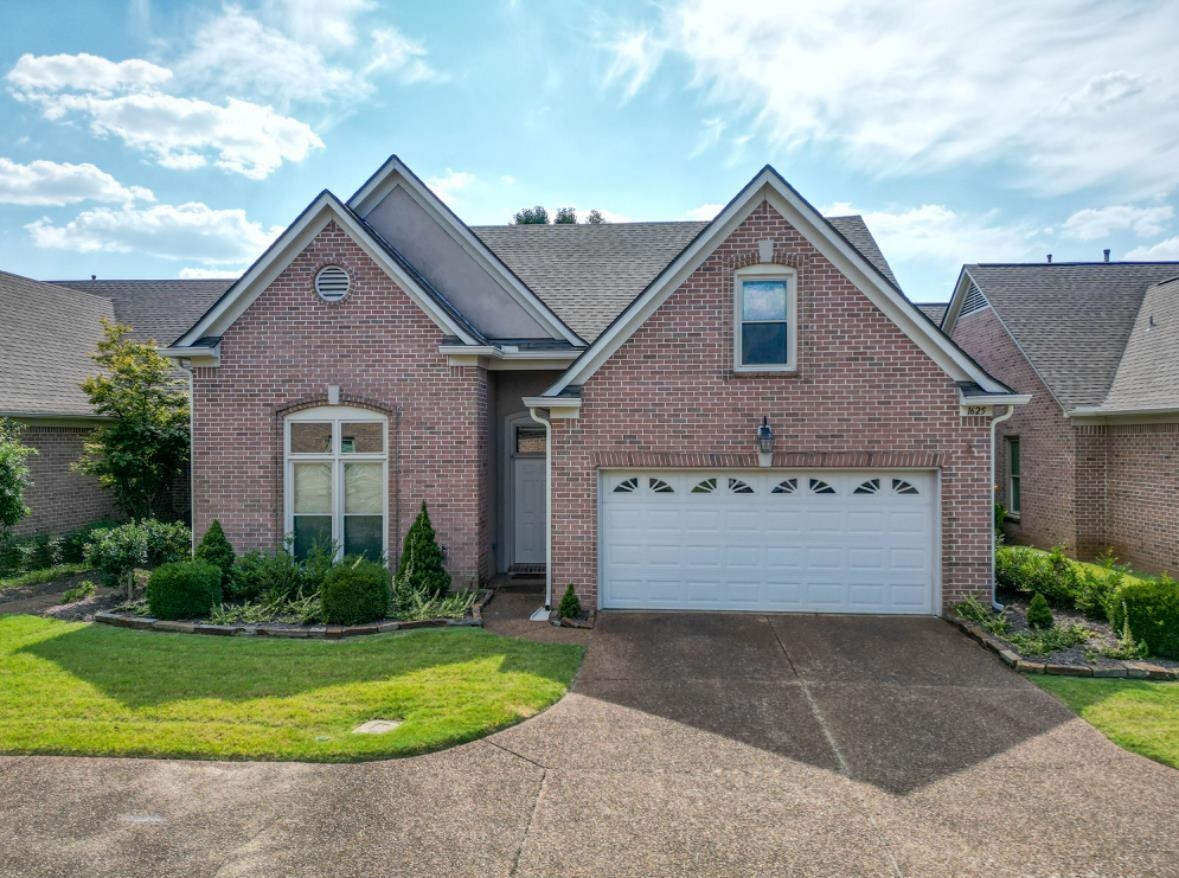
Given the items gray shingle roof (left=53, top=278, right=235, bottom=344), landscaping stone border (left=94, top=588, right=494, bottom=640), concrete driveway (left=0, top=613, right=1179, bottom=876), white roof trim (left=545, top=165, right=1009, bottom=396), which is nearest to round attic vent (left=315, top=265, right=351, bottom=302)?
white roof trim (left=545, top=165, right=1009, bottom=396)

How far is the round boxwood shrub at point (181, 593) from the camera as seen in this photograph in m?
10.0

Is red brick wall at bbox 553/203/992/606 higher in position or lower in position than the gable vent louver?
lower

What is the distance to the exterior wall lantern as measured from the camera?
33.5ft

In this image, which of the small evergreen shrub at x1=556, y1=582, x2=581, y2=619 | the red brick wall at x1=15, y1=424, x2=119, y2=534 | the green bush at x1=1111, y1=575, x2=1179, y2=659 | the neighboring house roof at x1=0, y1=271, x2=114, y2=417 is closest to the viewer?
the green bush at x1=1111, y1=575, x2=1179, y2=659

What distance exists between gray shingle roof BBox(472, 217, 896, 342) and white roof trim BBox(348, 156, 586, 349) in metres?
0.82

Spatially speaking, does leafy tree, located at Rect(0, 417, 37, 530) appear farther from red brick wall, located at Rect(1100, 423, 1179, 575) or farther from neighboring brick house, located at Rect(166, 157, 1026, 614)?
red brick wall, located at Rect(1100, 423, 1179, 575)

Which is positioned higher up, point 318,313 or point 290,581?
point 318,313

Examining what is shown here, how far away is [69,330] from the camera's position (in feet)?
58.8

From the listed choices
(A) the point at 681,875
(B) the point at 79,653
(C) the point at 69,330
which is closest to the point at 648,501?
(A) the point at 681,875

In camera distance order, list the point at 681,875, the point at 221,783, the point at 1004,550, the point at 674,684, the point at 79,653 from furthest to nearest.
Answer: the point at 1004,550 → the point at 79,653 → the point at 674,684 → the point at 221,783 → the point at 681,875

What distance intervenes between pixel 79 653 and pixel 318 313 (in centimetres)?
590

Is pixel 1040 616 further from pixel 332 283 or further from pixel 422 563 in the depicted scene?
pixel 332 283

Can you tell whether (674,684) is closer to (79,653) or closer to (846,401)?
(846,401)

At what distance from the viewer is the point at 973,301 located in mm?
20391
